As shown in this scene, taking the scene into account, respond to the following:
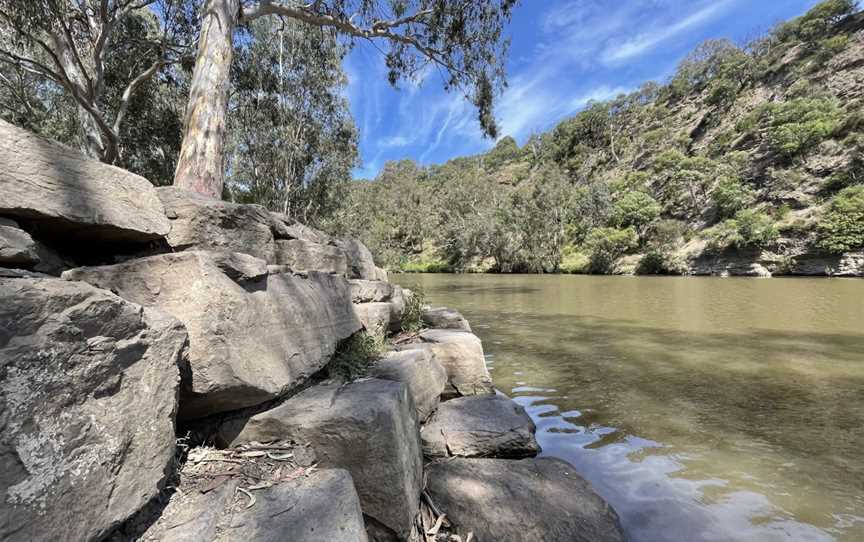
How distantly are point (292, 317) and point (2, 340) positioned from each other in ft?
4.80

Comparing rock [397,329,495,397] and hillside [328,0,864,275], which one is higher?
hillside [328,0,864,275]

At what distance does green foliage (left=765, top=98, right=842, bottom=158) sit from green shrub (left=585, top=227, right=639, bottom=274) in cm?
1260

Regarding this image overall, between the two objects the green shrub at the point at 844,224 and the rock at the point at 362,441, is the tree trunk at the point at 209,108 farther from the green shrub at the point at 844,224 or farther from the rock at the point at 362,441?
the green shrub at the point at 844,224

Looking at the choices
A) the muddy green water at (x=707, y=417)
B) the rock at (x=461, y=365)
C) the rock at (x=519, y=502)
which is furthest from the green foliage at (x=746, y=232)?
the rock at (x=519, y=502)

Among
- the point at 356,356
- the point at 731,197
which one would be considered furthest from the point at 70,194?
the point at 731,197

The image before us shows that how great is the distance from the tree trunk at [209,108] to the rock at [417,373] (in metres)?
2.90

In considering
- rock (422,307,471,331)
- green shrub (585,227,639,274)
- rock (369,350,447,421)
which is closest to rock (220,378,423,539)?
rock (369,350,447,421)

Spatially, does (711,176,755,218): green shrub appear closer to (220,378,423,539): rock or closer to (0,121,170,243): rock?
(220,378,423,539): rock

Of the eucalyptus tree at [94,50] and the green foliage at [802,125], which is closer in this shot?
the eucalyptus tree at [94,50]

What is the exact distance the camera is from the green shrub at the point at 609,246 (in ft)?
109

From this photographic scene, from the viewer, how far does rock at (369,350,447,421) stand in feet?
10.1

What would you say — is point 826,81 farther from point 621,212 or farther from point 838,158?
point 621,212

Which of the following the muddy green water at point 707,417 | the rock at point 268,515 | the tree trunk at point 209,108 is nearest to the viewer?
the rock at point 268,515

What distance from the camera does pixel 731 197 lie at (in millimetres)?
29453
